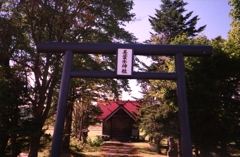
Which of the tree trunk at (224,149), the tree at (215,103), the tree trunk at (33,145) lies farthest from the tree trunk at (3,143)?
the tree trunk at (224,149)

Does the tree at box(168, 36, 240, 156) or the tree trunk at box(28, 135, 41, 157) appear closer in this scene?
the tree at box(168, 36, 240, 156)

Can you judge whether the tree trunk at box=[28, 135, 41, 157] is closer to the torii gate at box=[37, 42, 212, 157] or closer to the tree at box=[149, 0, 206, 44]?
the torii gate at box=[37, 42, 212, 157]

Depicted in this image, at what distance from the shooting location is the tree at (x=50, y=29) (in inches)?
452

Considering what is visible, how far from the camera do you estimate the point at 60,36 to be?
40.1ft

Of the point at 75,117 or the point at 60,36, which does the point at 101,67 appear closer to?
the point at 60,36

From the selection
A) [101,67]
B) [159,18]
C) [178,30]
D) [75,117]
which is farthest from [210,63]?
[75,117]

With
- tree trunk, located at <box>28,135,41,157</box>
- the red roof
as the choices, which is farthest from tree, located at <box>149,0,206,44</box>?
tree trunk, located at <box>28,135,41,157</box>

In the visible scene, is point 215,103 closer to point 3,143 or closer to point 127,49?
point 127,49

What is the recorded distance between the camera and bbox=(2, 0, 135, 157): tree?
11.5m

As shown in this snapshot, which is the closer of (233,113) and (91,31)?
(233,113)

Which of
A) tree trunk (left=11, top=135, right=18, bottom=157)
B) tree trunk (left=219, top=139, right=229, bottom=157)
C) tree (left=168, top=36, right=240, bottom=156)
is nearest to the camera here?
tree (left=168, top=36, right=240, bottom=156)

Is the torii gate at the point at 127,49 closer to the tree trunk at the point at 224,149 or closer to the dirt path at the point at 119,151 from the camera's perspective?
the tree trunk at the point at 224,149

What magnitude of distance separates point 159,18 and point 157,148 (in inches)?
590

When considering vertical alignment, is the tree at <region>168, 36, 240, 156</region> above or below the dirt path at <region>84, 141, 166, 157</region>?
above
